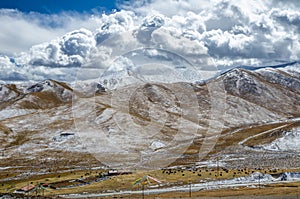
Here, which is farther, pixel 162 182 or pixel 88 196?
pixel 162 182

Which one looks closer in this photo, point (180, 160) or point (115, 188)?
point (115, 188)

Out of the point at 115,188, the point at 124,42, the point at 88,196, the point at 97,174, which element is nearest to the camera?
the point at 124,42

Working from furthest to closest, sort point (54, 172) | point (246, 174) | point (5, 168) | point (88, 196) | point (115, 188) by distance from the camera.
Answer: point (5, 168) < point (54, 172) < point (246, 174) < point (115, 188) < point (88, 196)

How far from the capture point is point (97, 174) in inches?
5679

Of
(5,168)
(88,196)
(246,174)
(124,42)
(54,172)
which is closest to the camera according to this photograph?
(124,42)

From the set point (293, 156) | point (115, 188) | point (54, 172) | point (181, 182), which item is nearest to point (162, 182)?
point (181, 182)

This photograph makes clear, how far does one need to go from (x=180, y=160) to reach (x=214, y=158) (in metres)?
14.9

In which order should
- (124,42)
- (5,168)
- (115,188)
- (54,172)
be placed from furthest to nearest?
(5,168) < (54,172) < (115,188) < (124,42)

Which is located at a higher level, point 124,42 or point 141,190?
point 124,42

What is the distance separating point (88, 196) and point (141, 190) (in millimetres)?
13686

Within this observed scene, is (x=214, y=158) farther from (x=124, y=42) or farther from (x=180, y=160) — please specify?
(x=124, y=42)

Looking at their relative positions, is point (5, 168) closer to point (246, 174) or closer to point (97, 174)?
point (97, 174)

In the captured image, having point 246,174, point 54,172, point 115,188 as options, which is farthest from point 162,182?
point 54,172

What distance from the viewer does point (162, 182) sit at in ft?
402
